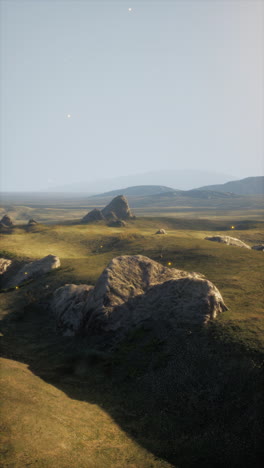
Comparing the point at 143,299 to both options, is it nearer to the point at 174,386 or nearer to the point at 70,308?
the point at 70,308

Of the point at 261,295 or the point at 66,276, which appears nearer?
the point at 261,295

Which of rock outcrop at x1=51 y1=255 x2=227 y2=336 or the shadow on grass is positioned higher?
rock outcrop at x1=51 y1=255 x2=227 y2=336

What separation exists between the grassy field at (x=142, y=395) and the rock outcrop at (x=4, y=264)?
68.7 ft

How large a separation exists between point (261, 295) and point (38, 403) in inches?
805

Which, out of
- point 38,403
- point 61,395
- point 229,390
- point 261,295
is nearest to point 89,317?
point 61,395

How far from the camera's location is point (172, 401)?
1677 centimetres

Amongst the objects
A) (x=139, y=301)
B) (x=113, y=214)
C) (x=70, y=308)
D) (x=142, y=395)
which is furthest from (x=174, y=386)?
(x=113, y=214)

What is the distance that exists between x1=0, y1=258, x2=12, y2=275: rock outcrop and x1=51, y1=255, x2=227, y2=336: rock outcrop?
967 inches

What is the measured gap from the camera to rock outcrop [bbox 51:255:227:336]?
74.9 feet

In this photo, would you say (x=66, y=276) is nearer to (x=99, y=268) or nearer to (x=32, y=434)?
(x=99, y=268)

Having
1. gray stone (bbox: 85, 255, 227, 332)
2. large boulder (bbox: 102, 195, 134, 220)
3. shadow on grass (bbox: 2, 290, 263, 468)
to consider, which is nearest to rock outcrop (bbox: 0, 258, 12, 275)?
shadow on grass (bbox: 2, 290, 263, 468)

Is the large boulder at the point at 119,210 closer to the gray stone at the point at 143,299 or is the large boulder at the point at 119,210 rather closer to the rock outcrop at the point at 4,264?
the rock outcrop at the point at 4,264

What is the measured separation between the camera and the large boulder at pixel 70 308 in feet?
93.0

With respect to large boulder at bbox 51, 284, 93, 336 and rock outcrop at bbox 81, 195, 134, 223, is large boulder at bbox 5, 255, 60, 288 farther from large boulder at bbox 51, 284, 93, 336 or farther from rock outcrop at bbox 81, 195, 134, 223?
rock outcrop at bbox 81, 195, 134, 223
